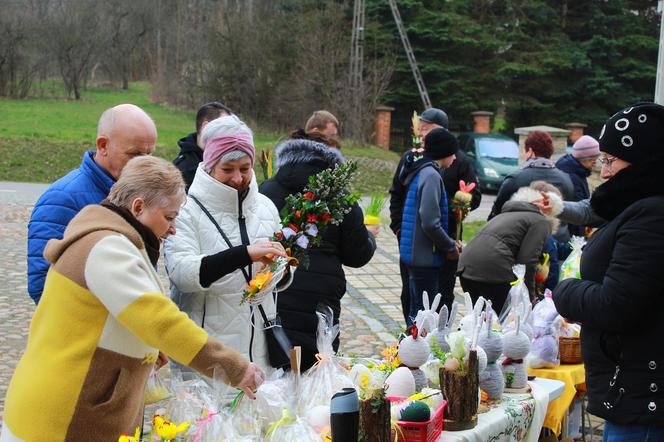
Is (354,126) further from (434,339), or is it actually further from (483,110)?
(434,339)

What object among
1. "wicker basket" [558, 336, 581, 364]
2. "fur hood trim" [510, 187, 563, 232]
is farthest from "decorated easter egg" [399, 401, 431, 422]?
"fur hood trim" [510, 187, 563, 232]

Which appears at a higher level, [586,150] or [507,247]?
[586,150]

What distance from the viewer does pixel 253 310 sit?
12.4 feet

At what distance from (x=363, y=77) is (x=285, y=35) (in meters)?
3.22

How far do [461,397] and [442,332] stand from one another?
478 millimetres

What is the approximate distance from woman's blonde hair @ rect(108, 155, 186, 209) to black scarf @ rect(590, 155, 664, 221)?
1.65m

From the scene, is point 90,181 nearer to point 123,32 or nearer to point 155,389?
point 155,389

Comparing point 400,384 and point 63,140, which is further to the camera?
point 63,140

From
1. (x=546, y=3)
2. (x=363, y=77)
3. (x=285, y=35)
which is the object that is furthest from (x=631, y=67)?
(x=285, y=35)

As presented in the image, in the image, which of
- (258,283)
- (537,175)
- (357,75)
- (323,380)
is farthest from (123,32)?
(323,380)

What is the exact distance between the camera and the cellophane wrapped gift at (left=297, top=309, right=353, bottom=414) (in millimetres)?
3205

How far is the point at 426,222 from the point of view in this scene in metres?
6.15

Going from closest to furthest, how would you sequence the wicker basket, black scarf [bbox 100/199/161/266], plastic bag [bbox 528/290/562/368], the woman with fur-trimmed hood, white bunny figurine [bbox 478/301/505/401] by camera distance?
1. black scarf [bbox 100/199/161/266]
2. white bunny figurine [bbox 478/301/505/401]
3. plastic bag [bbox 528/290/562/368]
4. the wicker basket
5. the woman with fur-trimmed hood

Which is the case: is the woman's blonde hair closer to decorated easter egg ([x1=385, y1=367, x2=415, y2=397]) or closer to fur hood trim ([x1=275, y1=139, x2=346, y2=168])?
decorated easter egg ([x1=385, y1=367, x2=415, y2=397])
